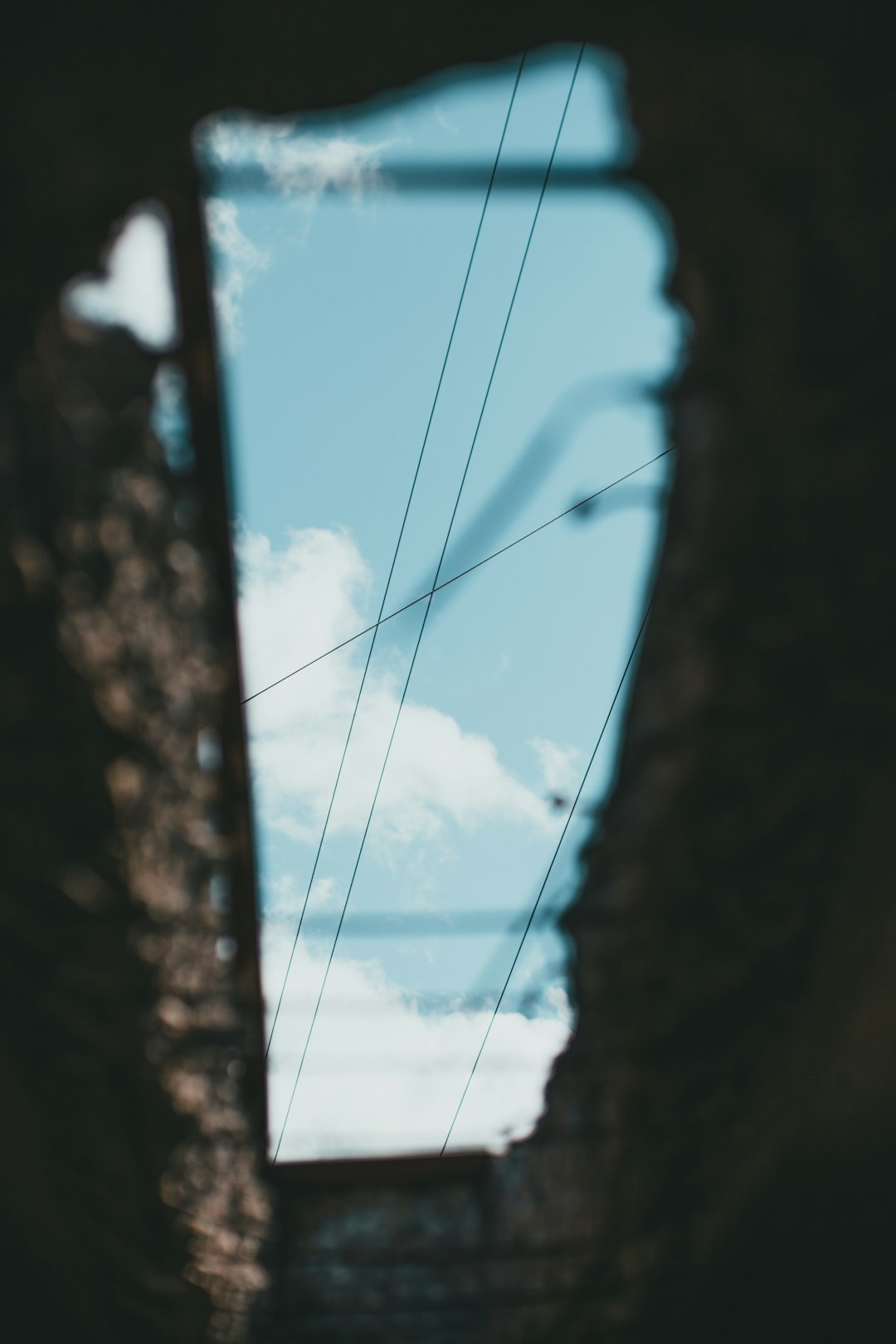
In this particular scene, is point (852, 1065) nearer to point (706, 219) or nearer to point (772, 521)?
point (772, 521)

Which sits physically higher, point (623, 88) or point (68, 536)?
point (623, 88)

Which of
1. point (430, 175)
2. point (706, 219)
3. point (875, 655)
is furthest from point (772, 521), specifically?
point (430, 175)

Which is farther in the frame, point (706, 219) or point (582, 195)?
point (582, 195)

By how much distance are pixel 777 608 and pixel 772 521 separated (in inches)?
5.2

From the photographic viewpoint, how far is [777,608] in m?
1.32

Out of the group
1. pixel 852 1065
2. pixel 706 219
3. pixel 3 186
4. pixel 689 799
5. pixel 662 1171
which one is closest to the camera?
pixel 3 186

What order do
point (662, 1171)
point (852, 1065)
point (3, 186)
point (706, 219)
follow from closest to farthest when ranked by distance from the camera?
point (3, 186) < point (706, 219) < point (662, 1171) < point (852, 1065)

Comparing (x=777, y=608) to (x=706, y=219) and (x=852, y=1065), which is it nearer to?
(x=706, y=219)

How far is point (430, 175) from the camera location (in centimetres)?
131

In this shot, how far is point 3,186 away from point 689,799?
1272 mm

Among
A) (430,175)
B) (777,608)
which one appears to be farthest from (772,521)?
(430,175)

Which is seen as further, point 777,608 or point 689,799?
point 689,799

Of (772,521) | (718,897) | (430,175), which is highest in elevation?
(430,175)

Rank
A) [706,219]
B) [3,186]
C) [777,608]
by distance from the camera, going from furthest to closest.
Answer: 1. [777,608]
2. [706,219]
3. [3,186]
